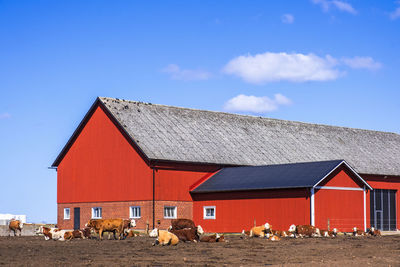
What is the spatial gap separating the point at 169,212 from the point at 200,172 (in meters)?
4.14

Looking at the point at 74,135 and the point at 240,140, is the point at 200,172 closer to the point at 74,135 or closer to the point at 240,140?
the point at 240,140

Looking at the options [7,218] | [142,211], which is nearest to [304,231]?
[142,211]

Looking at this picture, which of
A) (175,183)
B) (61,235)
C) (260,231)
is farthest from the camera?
(175,183)

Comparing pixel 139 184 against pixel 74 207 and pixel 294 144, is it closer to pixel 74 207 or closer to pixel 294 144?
pixel 74 207

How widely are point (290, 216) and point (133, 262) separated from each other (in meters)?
22.8

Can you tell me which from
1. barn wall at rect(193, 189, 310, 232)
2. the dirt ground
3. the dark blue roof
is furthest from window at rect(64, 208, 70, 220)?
the dirt ground

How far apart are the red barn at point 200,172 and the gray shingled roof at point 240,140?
11 cm

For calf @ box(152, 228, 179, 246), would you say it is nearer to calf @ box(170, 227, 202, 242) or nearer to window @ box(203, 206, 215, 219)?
calf @ box(170, 227, 202, 242)

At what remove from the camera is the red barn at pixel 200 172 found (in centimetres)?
4334

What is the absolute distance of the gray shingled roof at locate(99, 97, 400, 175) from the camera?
4947cm

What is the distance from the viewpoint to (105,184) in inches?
1966

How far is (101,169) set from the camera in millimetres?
50469

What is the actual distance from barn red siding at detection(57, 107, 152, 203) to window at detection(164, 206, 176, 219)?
1741 millimetres

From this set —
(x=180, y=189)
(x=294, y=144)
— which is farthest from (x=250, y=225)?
(x=294, y=144)
